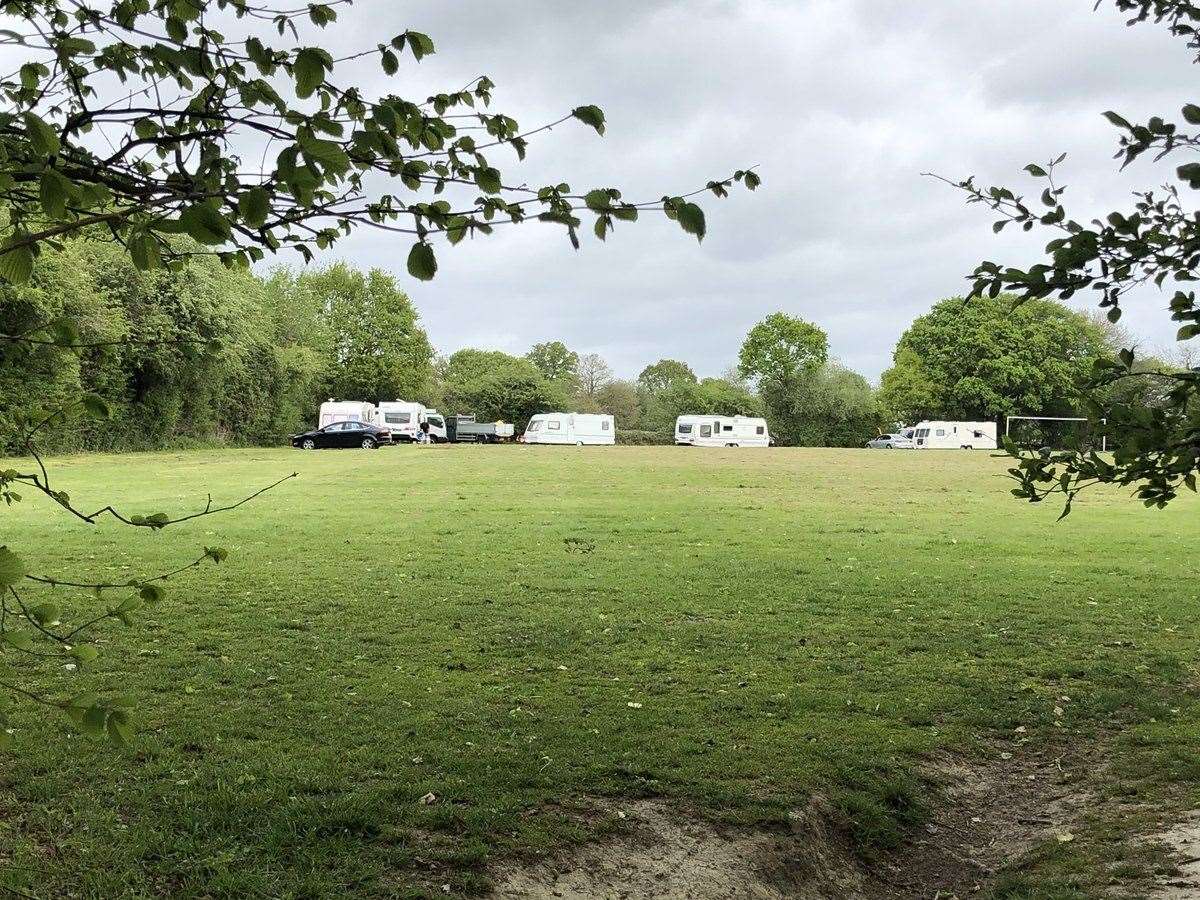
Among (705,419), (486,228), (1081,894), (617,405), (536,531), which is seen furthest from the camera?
(617,405)

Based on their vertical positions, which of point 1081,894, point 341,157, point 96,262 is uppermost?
point 96,262

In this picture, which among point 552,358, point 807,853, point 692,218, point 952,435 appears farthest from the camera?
point 552,358

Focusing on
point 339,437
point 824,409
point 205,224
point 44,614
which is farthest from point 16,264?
point 824,409

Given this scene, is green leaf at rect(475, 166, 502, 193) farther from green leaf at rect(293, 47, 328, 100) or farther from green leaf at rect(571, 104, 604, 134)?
green leaf at rect(293, 47, 328, 100)

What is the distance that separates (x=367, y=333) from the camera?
68688 millimetres

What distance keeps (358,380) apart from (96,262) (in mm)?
32212

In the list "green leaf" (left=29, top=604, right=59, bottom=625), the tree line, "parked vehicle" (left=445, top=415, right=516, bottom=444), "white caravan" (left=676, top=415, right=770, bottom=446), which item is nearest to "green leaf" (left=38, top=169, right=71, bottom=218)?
"green leaf" (left=29, top=604, right=59, bottom=625)

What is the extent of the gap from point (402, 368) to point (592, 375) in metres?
24.5

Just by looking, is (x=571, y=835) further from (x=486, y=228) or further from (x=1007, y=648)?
A: (x=1007, y=648)

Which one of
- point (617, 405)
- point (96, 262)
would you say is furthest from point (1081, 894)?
point (617, 405)

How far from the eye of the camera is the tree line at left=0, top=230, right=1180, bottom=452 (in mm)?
36156

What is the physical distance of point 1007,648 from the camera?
8992 millimetres

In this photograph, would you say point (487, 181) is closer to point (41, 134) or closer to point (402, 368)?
point (41, 134)

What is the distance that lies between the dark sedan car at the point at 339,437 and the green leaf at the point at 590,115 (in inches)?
1702
